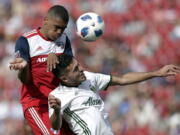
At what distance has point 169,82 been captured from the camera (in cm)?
1129

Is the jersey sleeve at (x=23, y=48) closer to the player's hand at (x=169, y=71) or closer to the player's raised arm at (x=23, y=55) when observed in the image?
the player's raised arm at (x=23, y=55)

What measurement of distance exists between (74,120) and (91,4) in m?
7.74

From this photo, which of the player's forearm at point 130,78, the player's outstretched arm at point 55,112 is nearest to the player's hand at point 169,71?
the player's forearm at point 130,78

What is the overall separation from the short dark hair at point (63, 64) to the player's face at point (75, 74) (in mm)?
37

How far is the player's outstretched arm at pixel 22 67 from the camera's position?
→ 5570 millimetres

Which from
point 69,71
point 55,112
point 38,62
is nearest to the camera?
point 55,112

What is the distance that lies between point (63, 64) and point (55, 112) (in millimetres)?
517

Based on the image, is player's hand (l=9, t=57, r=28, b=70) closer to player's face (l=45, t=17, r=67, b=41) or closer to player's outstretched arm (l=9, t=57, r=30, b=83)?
player's outstretched arm (l=9, t=57, r=30, b=83)

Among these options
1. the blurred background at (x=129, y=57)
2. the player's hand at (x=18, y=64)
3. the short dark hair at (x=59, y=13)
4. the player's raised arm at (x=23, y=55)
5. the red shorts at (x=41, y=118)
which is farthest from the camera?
the blurred background at (x=129, y=57)

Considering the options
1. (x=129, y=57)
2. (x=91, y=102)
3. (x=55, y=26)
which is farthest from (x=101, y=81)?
(x=129, y=57)

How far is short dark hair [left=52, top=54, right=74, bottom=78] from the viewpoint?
19.1ft

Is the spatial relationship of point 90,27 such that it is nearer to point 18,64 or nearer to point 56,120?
point 18,64

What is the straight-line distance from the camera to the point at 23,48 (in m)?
6.04

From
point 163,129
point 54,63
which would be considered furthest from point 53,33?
point 163,129
